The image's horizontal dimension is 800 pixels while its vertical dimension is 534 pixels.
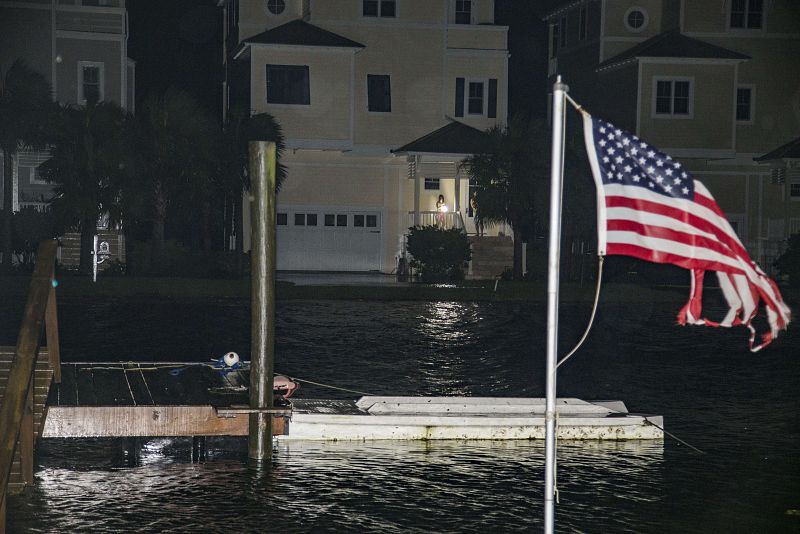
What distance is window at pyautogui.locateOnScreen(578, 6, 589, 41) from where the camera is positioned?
153 feet

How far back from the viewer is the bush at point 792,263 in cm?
3731

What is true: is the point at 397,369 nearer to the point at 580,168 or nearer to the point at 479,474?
the point at 479,474

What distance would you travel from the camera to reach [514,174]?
36.5 m

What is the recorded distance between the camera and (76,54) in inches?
1730

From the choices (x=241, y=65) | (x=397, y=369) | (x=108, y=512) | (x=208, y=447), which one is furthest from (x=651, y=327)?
(x=241, y=65)

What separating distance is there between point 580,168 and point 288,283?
10.3 metres

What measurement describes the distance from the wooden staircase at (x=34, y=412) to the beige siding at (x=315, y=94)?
1123 inches

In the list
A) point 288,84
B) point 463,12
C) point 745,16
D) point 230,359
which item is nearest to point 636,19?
point 745,16

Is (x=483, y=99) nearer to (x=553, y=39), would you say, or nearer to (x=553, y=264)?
(x=553, y=39)

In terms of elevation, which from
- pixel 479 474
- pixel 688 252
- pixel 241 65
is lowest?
pixel 479 474

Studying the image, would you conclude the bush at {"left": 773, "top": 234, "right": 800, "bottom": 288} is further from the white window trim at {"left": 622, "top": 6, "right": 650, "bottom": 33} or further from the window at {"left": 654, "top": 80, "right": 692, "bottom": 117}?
the white window trim at {"left": 622, "top": 6, "right": 650, "bottom": 33}

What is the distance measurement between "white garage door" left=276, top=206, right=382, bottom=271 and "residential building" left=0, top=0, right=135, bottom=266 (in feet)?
26.7

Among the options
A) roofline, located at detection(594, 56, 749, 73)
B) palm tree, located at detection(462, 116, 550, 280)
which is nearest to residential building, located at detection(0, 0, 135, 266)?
palm tree, located at detection(462, 116, 550, 280)

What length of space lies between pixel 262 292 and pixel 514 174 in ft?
79.3
